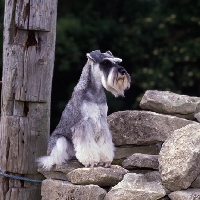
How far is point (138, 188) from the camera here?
5773 mm

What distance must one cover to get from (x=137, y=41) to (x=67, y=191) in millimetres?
8756

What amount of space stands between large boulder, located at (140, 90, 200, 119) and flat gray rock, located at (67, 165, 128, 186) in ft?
3.83

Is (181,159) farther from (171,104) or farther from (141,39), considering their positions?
(141,39)

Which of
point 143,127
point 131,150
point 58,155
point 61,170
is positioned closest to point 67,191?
point 61,170

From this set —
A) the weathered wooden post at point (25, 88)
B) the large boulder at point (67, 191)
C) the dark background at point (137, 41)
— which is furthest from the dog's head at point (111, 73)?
the dark background at point (137, 41)

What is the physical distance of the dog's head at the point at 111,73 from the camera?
6098mm

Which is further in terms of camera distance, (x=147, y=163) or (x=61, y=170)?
(x=61, y=170)

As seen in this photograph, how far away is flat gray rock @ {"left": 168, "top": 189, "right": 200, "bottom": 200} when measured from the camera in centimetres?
551

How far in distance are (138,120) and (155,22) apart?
8.03 meters

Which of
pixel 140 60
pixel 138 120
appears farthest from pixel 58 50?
pixel 138 120

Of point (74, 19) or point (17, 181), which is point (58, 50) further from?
point (17, 181)

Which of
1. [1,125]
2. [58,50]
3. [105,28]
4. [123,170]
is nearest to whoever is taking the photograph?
[123,170]

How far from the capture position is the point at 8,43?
6453 mm

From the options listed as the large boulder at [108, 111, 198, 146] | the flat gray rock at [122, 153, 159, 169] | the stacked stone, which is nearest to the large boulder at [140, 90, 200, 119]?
the stacked stone
